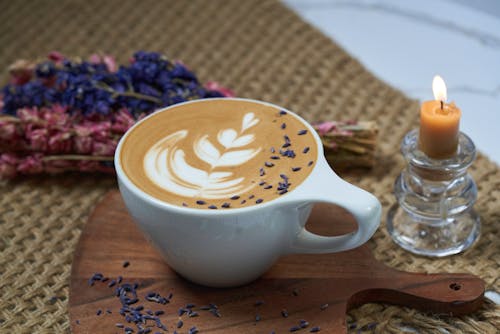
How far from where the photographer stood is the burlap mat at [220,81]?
0.86 metres

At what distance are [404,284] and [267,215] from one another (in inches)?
7.7

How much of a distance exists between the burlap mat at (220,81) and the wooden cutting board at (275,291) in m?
0.03

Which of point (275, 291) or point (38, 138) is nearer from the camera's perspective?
point (275, 291)

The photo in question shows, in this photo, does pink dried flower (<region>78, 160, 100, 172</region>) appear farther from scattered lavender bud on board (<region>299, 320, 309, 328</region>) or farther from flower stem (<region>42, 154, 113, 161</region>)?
scattered lavender bud on board (<region>299, 320, 309, 328</region>)

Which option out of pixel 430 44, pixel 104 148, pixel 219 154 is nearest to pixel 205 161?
pixel 219 154

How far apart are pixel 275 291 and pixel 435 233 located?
0.24 m

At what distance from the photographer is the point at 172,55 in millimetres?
1348

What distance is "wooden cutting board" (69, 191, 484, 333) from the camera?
2.57 ft

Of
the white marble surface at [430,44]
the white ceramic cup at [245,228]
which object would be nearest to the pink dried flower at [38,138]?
the white ceramic cup at [245,228]

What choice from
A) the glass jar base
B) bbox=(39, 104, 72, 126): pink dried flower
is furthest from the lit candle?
bbox=(39, 104, 72, 126): pink dried flower

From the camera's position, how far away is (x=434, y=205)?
909mm

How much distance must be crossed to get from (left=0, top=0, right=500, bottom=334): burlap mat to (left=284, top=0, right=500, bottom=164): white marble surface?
68 millimetres

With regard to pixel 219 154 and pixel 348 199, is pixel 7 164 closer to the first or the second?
pixel 219 154

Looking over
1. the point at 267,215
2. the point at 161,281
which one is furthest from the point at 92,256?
the point at 267,215
